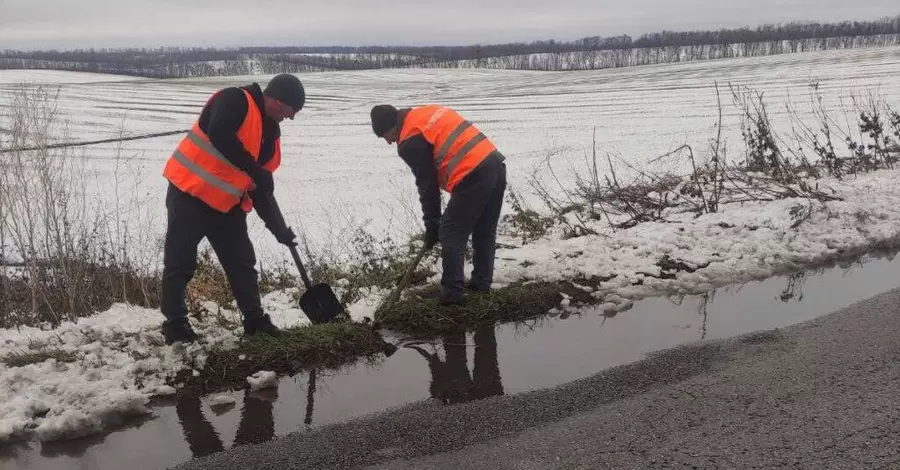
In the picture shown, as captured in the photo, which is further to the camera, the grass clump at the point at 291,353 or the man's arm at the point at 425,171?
the man's arm at the point at 425,171

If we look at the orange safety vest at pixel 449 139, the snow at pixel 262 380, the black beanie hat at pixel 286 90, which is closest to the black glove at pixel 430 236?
the orange safety vest at pixel 449 139

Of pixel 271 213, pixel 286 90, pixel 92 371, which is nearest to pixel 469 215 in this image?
pixel 271 213

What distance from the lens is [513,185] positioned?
1577 cm

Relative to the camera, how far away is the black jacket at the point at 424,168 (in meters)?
4.85

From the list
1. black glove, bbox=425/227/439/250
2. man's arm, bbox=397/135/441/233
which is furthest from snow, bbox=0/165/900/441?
man's arm, bbox=397/135/441/233

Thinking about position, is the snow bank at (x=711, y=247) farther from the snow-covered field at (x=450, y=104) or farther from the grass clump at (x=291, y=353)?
the snow-covered field at (x=450, y=104)

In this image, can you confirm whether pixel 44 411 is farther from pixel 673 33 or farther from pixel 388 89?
pixel 673 33

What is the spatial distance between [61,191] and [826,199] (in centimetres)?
810

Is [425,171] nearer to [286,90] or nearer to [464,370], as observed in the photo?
[286,90]

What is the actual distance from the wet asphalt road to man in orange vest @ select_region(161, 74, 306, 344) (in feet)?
4.90

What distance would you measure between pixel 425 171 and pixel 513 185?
11.0 meters

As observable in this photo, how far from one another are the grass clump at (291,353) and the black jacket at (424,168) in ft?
3.31

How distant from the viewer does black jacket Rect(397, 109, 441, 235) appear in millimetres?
4848

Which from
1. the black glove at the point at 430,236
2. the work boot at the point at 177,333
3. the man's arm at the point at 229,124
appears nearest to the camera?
the man's arm at the point at 229,124
